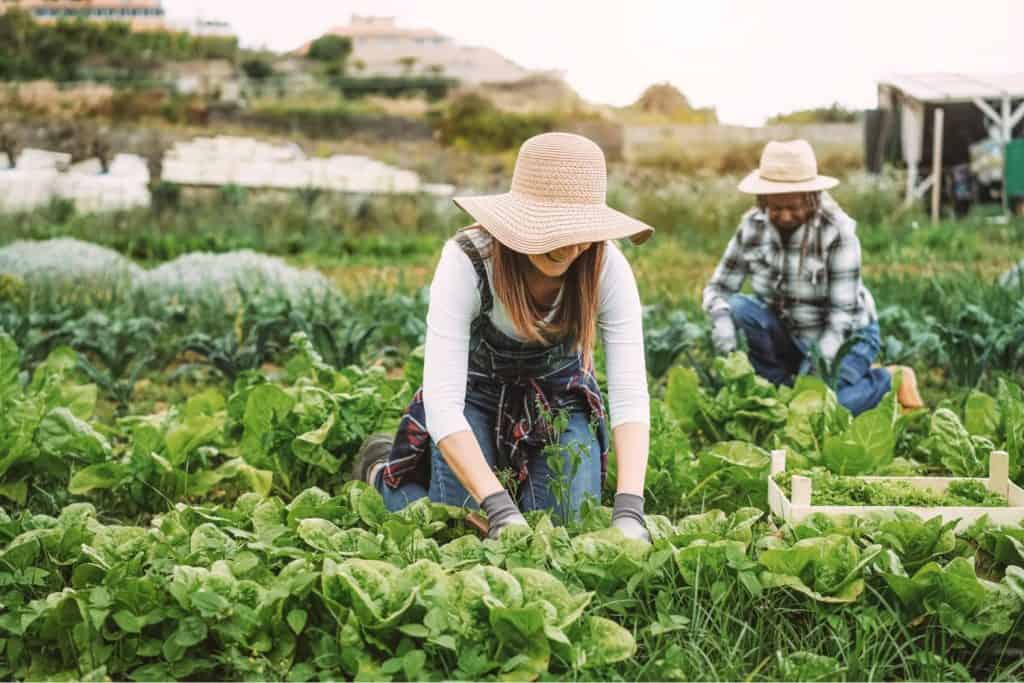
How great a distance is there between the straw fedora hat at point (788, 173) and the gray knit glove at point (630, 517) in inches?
79.0

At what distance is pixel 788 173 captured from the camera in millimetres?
4520

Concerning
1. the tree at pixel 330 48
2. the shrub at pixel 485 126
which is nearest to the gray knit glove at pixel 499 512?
the shrub at pixel 485 126

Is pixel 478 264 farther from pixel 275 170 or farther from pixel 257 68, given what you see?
pixel 257 68

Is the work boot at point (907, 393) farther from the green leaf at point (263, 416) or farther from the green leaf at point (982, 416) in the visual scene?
the green leaf at point (263, 416)

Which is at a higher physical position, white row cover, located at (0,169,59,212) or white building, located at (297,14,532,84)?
white building, located at (297,14,532,84)

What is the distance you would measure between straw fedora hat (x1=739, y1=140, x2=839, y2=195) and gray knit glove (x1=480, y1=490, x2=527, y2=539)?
7.15 feet

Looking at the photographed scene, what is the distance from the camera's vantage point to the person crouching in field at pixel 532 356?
2750mm

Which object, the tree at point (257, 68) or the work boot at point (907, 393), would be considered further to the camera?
the tree at point (257, 68)

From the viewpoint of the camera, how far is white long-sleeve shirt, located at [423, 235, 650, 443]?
9.33ft

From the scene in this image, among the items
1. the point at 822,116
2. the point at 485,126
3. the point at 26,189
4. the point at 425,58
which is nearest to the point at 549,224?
the point at 26,189

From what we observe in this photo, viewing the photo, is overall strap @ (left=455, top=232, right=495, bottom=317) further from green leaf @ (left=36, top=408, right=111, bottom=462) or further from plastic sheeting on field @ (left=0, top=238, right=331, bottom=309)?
plastic sheeting on field @ (left=0, top=238, right=331, bottom=309)

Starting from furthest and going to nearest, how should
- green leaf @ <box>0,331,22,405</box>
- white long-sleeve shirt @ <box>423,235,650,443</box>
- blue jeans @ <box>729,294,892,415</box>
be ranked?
blue jeans @ <box>729,294,892,415</box>, green leaf @ <box>0,331,22,405</box>, white long-sleeve shirt @ <box>423,235,650,443</box>

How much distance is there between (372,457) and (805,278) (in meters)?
2.05

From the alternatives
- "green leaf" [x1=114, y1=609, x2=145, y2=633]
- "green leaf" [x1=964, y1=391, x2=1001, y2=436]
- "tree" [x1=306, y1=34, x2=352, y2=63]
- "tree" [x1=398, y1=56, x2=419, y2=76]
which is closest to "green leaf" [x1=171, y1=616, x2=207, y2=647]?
"green leaf" [x1=114, y1=609, x2=145, y2=633]
